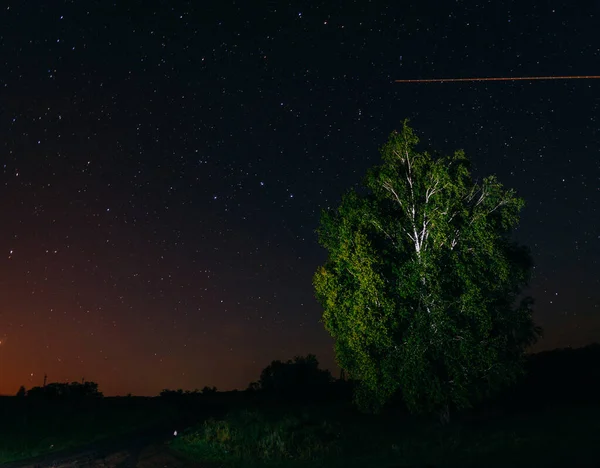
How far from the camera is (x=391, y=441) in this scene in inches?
909

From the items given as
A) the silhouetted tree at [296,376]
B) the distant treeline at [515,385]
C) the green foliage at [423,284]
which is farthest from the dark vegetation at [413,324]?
the silhouetted tree at [296,376]

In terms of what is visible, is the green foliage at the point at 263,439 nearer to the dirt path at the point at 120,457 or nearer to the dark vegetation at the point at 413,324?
the dark vegetation at the point at 413,324

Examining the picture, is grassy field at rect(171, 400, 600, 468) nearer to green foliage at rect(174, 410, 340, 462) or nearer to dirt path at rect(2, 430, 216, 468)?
green foliage at rect(174, 410, 340, 462)

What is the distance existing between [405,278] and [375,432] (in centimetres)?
682

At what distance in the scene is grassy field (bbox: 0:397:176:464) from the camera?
92.8ft

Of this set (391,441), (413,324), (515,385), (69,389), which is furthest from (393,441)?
(69,389)

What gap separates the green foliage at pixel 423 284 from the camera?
2509cm

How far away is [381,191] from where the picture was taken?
1102 inches

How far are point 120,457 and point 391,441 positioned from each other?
35.6ft

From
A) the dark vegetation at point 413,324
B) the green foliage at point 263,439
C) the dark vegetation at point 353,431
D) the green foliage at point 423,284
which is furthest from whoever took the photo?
the green foliage at point 423,284

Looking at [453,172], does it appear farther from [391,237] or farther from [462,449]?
[462,449]

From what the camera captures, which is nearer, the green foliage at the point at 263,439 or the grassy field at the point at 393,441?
the grassy field at the point at 393,441

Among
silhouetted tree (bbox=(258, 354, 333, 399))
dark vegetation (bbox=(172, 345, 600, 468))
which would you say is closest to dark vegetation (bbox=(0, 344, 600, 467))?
dark vegetation (bbox=(172, 345, 600, 468))

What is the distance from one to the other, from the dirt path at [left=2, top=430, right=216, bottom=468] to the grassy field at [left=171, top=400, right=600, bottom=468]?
2.98 feet
